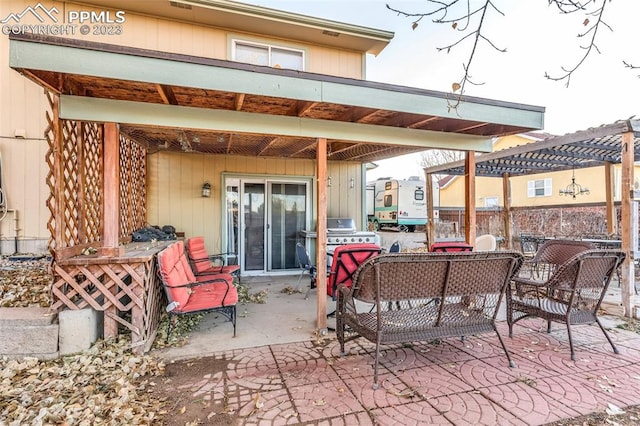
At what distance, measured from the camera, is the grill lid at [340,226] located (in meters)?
7.42

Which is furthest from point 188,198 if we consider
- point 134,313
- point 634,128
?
point 634,128

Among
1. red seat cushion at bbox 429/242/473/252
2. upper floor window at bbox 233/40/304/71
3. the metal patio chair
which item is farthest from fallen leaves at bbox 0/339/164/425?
upper floor window at bbox 233/40/304/71

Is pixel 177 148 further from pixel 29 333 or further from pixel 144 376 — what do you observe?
pixel 144 376

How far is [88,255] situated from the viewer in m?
3.45

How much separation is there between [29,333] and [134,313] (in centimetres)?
88

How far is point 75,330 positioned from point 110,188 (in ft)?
4.52

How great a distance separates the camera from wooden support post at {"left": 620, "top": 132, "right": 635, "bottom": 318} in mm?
4262

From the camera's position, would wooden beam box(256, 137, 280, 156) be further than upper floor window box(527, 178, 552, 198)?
No

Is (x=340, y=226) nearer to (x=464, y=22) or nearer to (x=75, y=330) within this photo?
(x=75, y=330)

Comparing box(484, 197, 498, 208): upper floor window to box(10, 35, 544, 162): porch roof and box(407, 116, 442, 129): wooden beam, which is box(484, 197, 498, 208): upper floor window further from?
box(407, 116, 442, 129): wooden beam

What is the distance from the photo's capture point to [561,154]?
605cm

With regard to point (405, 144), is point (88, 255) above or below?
below

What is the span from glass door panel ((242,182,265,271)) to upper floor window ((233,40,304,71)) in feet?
8.26

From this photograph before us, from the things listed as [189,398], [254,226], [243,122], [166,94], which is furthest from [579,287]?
[254,226]
